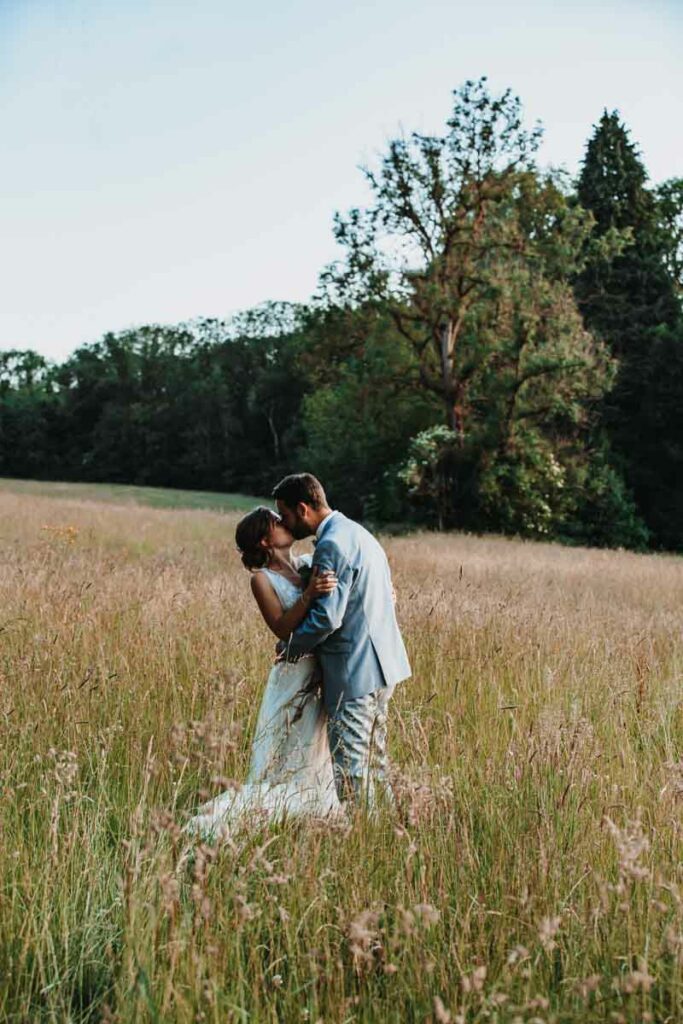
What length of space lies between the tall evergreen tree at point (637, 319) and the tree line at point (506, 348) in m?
0.08

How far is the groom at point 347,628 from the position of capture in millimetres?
3754

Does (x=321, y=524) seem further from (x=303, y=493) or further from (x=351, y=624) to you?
(x=351, y=624)

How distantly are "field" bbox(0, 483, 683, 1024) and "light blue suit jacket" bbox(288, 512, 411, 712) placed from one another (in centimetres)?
36

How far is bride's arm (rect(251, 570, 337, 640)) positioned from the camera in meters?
3.71

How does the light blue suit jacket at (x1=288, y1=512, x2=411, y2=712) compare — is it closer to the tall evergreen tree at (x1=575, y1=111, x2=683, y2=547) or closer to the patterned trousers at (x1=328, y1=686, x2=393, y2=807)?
the patterned trousers at (x1=328, y1=686, x2=393, y2=807)

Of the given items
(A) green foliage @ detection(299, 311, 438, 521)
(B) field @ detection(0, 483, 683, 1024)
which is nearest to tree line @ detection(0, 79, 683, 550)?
(A) green foliage @ detection(299, 311, 438, 521)

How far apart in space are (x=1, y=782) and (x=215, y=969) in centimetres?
147

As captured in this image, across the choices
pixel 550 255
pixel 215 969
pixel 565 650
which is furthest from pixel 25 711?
pixel 550 255

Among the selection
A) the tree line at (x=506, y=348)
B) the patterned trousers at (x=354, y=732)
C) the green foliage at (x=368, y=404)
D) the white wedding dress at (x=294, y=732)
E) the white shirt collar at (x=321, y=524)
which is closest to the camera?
the white wedding dress at (x=294, y=732)

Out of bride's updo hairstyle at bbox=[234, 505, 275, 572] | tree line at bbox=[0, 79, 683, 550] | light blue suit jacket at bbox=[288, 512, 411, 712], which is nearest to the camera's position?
light blue suit jacket at bbox=[288, 512, 411, 712]

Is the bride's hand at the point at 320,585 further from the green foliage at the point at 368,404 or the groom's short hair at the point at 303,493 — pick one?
the green foliage at the point at 368,404

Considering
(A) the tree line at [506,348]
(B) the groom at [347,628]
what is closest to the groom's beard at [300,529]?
(B) the groom at [347,628]

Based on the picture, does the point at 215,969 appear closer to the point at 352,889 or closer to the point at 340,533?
the point at 352,889

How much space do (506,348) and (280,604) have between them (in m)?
21.9
